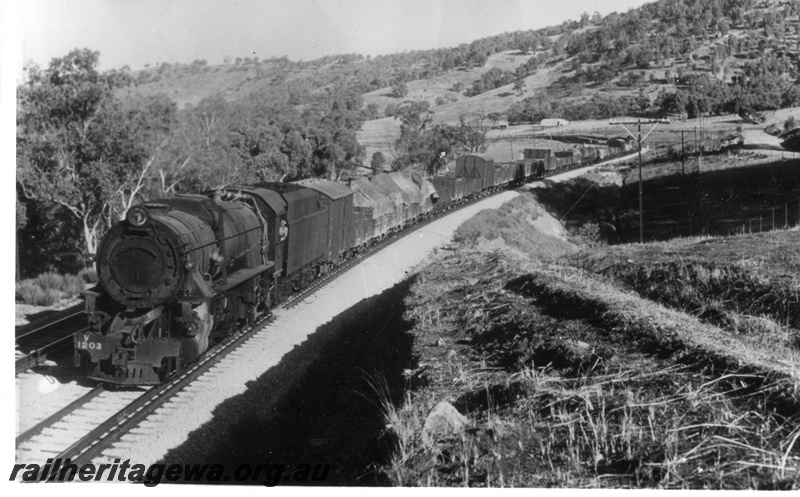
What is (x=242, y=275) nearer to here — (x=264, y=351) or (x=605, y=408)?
(x=264, y=351)

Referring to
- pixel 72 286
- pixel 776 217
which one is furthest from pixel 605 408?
pixel 776 217

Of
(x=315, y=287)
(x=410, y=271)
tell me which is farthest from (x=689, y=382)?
(x=410, y=271)

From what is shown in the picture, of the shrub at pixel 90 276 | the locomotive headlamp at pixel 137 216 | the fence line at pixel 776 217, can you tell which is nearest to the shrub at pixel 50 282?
the shrub at pixel 90 276

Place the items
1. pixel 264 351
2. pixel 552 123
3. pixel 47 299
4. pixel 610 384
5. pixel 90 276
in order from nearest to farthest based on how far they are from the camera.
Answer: pixel 610 384 → pixel 264 351 → pixel 90 276 → pixel 47 299 → pixel 552 123

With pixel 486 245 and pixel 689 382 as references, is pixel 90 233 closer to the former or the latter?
pixel 486 245

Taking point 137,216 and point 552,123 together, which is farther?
point 552,123
